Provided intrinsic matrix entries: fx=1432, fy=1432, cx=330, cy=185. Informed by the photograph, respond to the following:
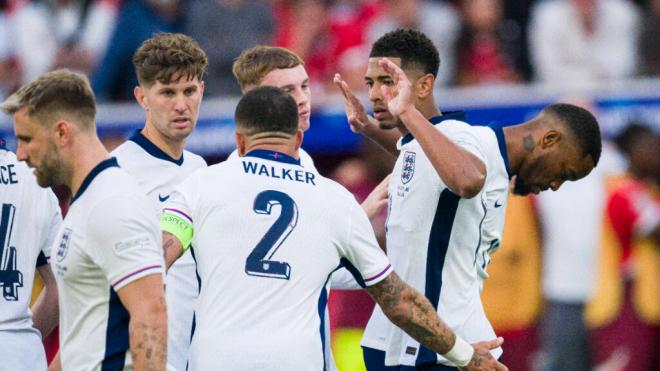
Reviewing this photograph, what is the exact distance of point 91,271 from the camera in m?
6.16

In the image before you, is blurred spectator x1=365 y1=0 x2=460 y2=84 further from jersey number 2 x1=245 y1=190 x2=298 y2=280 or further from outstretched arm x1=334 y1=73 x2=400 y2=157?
jersey number 2 x1=245 y1=190 x2=298 y2=280

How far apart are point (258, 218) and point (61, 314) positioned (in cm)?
98

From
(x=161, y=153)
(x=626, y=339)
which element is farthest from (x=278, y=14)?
(x=161, y=153)

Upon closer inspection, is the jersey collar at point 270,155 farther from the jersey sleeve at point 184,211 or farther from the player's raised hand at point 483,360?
the player's raised hand at point 483,360

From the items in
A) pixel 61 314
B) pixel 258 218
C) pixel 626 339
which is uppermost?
pixel 258 218

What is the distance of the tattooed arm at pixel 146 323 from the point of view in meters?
6.04

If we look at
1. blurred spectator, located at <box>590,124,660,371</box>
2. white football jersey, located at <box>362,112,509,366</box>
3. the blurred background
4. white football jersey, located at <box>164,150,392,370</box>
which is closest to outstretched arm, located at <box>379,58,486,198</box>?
white football jersey, located at <box>362,112,509,366</box>

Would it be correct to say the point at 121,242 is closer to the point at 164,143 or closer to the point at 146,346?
the point at 146,346

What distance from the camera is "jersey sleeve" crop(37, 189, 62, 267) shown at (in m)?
7.44

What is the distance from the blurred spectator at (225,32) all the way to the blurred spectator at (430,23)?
1.12 metres

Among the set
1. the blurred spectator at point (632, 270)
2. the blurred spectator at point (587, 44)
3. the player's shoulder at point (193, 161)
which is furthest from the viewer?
the blurred spectator at point (587, 44)

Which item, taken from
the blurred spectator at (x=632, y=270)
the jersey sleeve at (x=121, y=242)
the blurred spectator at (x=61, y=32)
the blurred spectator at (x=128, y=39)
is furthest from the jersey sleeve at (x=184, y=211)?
the blurred spectator at (x=61, y=32)

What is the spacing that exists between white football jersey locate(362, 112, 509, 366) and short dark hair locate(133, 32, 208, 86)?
1.32 m

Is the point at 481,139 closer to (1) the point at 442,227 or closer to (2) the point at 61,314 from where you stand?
(1) the point at 442,227
